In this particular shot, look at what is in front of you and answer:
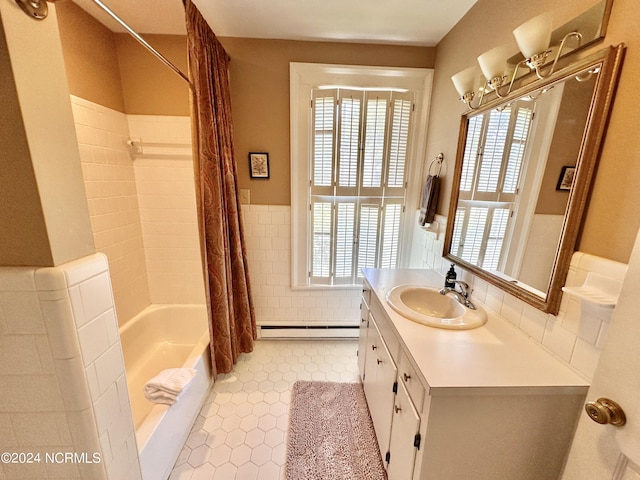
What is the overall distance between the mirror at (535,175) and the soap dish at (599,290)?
0.29ft

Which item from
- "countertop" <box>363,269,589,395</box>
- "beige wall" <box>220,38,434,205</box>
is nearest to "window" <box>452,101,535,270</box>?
"countertop" <box>363,269,589,395</box>

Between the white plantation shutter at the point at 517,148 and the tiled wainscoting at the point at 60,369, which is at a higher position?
the white plantation shutter at the point at 517,148

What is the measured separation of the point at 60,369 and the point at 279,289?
1601 millimetres

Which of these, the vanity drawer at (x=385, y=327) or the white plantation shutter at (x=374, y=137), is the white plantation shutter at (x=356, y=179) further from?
the vanity drawer at (x=385, y=327)

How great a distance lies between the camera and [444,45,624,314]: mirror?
81 cm

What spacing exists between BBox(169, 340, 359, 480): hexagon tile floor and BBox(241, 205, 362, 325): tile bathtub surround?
25 cm

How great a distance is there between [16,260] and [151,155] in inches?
65.2

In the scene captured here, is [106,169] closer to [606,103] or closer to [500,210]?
[500,210]

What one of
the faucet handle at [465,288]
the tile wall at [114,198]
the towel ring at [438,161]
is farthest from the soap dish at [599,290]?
the tile wall at [114,198]

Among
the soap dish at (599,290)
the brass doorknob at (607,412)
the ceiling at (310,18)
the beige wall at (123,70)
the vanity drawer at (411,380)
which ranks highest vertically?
the ceiling at (310,18)

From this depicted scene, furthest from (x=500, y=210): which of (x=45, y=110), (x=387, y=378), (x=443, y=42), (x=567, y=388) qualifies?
(x=45, y=110)

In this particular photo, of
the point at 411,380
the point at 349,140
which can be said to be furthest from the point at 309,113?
the point at 411,380

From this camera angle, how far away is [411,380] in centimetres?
93

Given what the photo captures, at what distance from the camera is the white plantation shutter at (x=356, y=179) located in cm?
194
